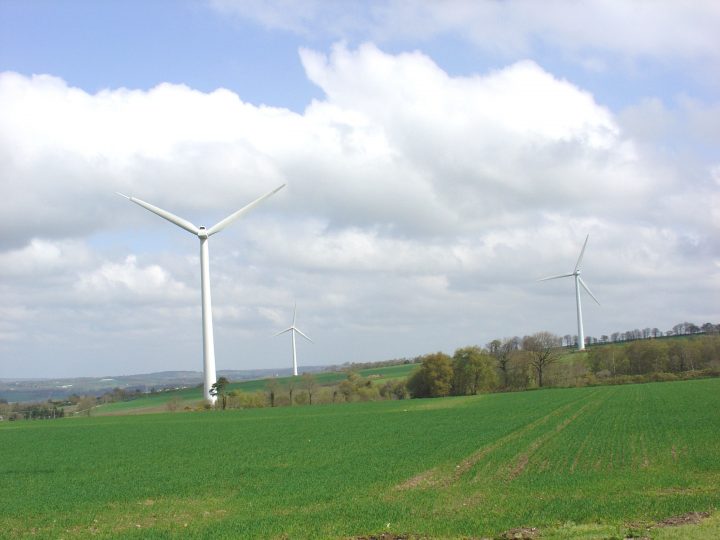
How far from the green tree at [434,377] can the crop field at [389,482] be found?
2785 inches

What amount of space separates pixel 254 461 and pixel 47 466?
13.3 meters

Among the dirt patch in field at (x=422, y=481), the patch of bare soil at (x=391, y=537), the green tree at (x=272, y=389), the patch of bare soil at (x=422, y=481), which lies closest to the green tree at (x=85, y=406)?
the green tree at (x=272, y=389)

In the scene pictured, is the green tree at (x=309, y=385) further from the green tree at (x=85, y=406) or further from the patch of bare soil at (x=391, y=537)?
the patch of bare soil at (x=391, y=537)

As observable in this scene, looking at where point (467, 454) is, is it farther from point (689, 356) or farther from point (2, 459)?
point (689, 356)

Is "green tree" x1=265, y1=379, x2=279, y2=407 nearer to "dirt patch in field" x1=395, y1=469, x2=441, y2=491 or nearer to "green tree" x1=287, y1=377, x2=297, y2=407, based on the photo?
"green tree" x1=287, y1=377, x2=297, y2=407

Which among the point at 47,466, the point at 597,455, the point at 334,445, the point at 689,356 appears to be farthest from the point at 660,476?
the point at 689,356

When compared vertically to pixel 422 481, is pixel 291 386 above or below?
below

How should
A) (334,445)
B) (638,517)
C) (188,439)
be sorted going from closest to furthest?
(638,517)
(334,445)
(188,439)

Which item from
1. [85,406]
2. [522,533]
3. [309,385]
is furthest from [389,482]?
[85,406]

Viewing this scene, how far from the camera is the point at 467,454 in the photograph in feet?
124

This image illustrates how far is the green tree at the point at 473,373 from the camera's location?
128m

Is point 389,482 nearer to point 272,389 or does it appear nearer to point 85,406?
point 272,389

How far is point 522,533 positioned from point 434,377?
111m

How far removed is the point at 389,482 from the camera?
96.7 ft
